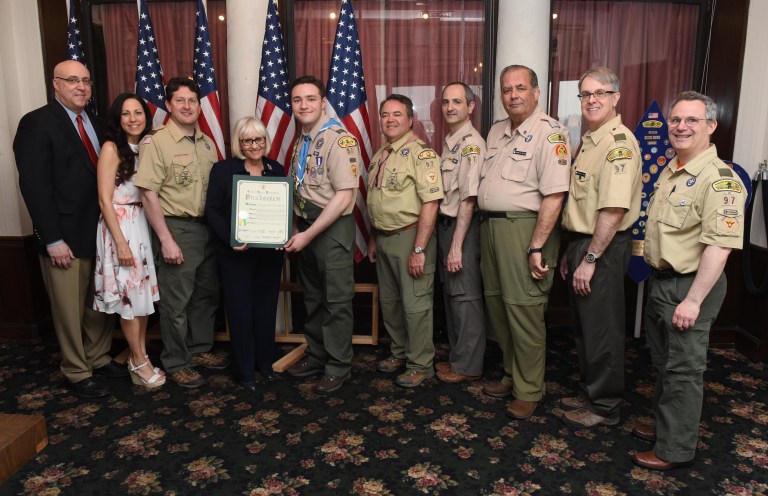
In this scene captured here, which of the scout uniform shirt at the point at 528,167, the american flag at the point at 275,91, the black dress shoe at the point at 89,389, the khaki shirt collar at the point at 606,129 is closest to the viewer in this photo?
the khaki shirt collar at the point at 606,129

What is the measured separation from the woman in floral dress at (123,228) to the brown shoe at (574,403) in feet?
7.23

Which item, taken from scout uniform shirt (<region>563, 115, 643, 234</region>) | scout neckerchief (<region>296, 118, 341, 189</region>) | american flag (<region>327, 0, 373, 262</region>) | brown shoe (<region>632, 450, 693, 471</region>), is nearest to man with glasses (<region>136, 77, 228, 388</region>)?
scout neckerchief (<region>296, 118, 341, 189</region>)

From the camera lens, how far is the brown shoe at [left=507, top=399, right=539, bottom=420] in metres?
2.68

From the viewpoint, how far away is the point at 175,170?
2.87 m

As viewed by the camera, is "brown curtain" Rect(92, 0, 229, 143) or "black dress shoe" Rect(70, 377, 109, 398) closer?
"black dress shoe" Rect(70, 377, 109, 398)

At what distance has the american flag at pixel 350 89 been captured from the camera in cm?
356

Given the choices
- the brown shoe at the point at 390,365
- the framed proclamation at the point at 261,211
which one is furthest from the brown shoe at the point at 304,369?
the framed proclamation at the point at 261,211

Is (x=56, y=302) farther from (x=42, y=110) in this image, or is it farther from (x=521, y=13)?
(x=521, y=13)

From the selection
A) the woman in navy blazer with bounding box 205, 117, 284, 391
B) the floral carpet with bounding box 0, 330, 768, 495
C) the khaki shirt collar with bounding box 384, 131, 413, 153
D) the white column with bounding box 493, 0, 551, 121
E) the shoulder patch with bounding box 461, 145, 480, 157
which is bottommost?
the floral carpet with bounding box 0, 330, 768, 495

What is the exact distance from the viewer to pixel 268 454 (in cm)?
239

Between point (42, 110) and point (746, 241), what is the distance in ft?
13.7

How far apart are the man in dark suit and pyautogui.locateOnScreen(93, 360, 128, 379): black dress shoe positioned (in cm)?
12

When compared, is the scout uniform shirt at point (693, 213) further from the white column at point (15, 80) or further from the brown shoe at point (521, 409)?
the white column at point (15, 80)

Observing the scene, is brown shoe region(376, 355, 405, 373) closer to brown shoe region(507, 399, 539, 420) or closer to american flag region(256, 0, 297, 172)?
brown shoe region(507, 399, 539, 420)
